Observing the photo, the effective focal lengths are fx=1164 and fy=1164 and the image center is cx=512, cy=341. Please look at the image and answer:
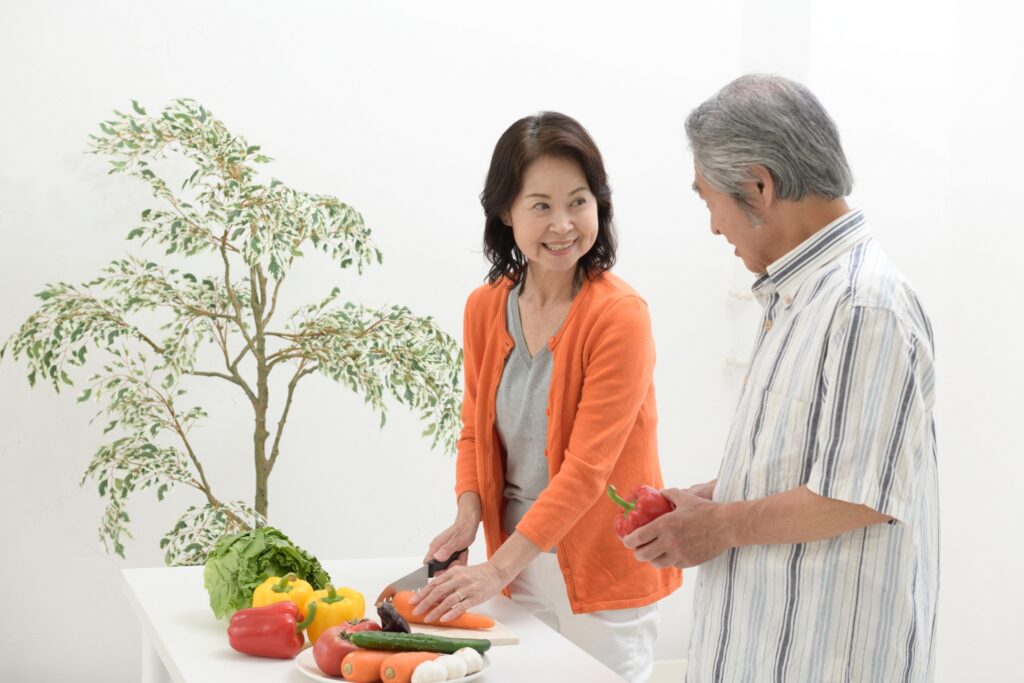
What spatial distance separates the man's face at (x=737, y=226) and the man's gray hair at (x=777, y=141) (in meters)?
0.02

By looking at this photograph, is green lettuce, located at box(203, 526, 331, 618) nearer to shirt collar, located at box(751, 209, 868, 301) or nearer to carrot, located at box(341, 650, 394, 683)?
carrot, located at box(341, 650, 394, 683)

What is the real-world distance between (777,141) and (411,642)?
0.84 metres

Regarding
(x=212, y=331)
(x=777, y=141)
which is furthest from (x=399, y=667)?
(x=212, y=331)

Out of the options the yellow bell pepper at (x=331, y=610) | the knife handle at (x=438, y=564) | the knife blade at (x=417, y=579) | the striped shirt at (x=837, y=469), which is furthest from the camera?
the knife handle at (x=438, y=564)

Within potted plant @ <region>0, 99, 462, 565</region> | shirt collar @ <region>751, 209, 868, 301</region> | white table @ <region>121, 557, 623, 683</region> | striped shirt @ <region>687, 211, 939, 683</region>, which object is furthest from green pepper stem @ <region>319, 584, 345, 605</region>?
potted plant @ <region>0, 99, 462, 565</region>

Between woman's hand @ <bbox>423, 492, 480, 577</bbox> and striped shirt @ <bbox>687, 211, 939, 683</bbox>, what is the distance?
68cm

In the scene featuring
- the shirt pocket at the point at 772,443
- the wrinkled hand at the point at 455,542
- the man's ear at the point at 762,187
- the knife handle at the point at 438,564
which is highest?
the man's ear at the point at 762,187

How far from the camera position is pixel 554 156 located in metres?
2.14

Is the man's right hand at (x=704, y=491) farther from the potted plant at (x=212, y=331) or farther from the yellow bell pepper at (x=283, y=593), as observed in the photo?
the potted plant at (x=212, y=331)

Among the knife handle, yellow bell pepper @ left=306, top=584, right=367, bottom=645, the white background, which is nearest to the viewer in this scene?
yellow bell pepper @ left=306, top=584, right=367, bottom=645

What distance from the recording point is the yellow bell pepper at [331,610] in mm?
1773

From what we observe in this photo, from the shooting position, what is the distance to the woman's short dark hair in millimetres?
2139

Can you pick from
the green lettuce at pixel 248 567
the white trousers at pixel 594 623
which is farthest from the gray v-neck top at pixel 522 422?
the green lettuce at pixel 248 567

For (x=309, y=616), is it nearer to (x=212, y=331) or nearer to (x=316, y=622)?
(x=316, y=622)
